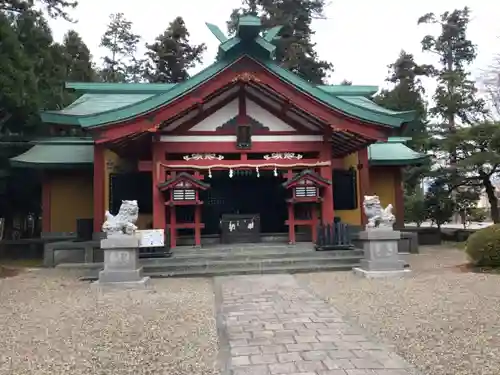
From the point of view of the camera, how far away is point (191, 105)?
11.1 metres

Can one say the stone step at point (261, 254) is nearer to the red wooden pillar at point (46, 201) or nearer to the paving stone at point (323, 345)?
the paving stone at point (323, 345)

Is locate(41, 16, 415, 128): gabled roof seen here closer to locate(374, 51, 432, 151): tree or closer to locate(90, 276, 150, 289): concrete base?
locate(90, 276, 150, 289): concrete base

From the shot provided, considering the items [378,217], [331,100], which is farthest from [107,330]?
[331,100]

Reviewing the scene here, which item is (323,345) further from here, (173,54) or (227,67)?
(173,54)

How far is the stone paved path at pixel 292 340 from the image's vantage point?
4.19 meters

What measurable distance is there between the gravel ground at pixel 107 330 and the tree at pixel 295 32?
2314 centimetres

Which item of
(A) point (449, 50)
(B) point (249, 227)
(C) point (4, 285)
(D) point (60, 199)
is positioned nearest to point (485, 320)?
(B) point (249, 227)

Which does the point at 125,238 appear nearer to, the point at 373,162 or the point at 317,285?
the point at 317,285

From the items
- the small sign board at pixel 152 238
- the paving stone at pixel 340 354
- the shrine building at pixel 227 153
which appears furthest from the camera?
the shrine building at pixel 227 153

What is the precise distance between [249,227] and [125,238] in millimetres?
4272

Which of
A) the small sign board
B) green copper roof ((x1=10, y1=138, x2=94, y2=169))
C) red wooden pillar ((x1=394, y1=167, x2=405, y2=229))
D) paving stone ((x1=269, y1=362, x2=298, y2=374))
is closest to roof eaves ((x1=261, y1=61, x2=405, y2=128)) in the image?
red wooden pillar ((x1=394, y1=167, x2=405, y2=229))

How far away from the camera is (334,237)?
10.9 metres

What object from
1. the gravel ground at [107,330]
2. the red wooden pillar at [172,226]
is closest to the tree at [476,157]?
the red wooden pillar at [172,226]

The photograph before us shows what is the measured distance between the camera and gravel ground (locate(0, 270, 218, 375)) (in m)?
4.39
